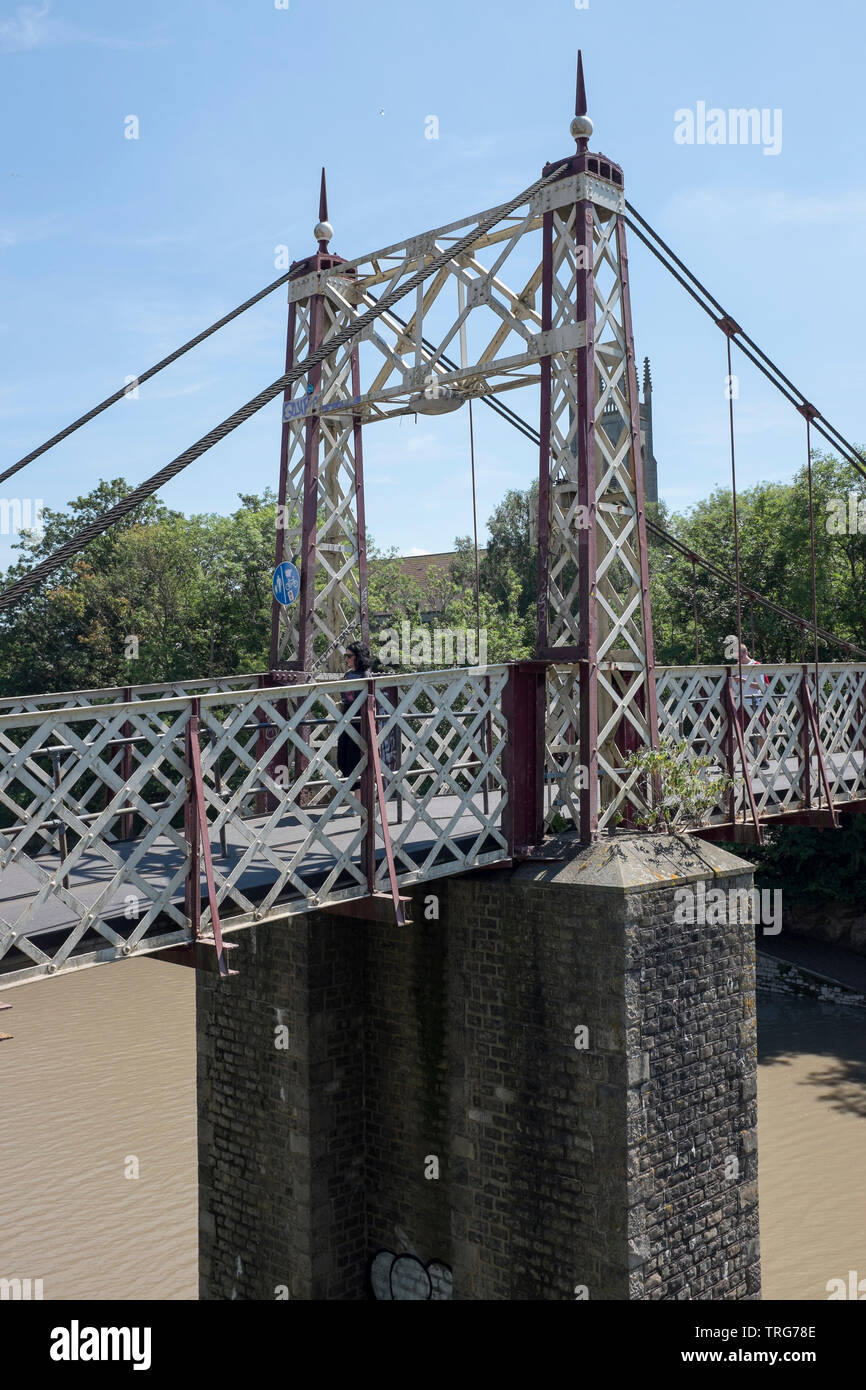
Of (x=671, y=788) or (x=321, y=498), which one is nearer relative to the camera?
(x=671, y=788)

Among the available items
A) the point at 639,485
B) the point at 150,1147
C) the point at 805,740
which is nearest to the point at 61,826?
the point at 639,485

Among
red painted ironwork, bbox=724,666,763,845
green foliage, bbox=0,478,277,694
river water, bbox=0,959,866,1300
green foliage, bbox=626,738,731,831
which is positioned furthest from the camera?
green foliage, bbox=0,478,277,694

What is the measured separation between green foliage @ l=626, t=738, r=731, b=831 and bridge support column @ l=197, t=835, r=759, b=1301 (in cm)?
34

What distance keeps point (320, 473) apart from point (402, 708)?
4.27 meters

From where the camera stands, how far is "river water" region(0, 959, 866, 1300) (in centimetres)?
1220

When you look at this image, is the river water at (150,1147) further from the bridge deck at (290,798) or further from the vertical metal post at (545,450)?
the vertical metal post at (545,450)

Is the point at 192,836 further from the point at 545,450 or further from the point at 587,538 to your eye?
the point at 545,450

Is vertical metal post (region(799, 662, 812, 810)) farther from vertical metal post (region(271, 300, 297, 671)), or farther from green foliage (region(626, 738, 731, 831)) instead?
vertical metal post (region(271, 300, 297, 671))

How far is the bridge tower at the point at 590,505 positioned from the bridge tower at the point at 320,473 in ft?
8.25

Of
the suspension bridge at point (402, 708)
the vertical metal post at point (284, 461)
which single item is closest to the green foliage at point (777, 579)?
the suspension bridge at point (402, 708)

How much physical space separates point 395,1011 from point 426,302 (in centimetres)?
575

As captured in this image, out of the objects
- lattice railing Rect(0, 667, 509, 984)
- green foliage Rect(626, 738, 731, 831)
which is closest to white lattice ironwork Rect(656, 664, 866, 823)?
green foliage Rect(626, 738, 731, 831)

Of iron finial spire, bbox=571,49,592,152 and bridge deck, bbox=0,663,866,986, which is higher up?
iron finial spire, bbox=571,49,592,152

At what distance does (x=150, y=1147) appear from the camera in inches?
597
